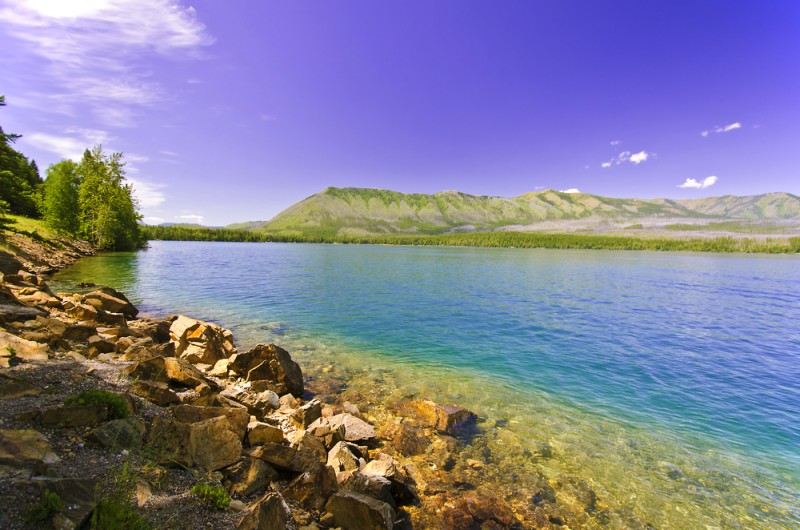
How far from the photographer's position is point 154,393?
1010cm

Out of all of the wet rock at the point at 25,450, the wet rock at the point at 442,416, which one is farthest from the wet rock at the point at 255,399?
the wet rock at the point at 25,450

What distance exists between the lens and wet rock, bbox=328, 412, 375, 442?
1142 centimetres

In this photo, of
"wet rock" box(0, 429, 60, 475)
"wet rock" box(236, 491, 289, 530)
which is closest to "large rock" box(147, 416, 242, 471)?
"wet rock" box(0, 429, 60, 475)

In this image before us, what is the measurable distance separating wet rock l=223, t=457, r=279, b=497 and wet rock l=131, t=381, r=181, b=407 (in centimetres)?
362

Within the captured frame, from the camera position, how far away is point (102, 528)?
4883mm

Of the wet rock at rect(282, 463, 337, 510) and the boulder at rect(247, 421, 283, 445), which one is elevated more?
the boulder at rect(247, 421, 283, 445)

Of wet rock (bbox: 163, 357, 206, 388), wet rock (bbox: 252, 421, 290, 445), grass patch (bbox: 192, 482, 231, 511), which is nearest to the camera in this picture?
grass patch (bbox: 192, 482, 231, 511)

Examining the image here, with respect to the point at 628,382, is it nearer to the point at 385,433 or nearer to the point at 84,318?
the point at 385,433

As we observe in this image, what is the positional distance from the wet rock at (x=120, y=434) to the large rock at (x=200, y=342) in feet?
32.3

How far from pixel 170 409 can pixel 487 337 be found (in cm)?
2148

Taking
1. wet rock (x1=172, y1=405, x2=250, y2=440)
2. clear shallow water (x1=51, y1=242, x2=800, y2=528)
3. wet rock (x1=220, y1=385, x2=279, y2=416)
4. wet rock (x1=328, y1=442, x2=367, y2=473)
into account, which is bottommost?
clear shallow water (x1=51, y1=242, x2=800, y2=528)

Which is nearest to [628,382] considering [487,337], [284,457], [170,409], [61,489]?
[487,337]

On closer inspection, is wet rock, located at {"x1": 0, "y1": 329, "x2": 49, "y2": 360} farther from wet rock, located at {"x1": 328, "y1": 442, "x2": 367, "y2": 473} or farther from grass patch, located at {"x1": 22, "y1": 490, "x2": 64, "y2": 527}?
wet rock, located at {"x1": 328, "y1": 442, "x2": 367, "y2": 473}

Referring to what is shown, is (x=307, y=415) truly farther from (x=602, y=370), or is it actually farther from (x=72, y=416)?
(x=602, y=370)
